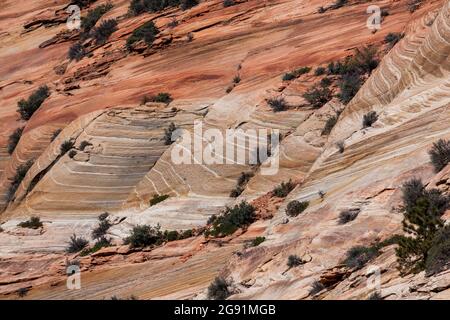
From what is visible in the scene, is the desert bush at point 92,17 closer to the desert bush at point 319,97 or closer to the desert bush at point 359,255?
the desert bush at point 319,97

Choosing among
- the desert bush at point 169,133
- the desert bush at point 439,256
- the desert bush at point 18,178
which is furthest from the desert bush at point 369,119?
the desert bush at point 18,178

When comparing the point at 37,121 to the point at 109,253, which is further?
the point at 37,121

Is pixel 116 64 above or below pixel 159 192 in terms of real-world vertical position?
above

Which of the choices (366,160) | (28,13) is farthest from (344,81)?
(28,13)

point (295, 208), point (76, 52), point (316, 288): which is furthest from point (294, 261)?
point (76, 52)

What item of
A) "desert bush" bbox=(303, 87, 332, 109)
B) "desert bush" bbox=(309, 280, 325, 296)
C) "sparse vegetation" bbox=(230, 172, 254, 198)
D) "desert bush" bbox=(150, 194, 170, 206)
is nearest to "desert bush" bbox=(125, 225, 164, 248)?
"desert bush" bbox=(150, 194, 170, 206)
